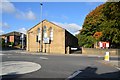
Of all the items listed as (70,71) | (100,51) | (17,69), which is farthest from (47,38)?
(70,71)

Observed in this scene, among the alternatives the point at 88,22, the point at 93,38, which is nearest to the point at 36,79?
the point at 93,38

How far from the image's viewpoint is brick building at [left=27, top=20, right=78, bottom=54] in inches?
2479

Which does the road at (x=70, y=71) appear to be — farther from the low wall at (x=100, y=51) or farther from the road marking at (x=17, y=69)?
the low wall at (x=100, y=51)

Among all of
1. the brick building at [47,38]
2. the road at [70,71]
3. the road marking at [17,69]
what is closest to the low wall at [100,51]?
the brick building at [47,38]

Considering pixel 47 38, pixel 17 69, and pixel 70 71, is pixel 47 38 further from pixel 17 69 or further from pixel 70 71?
pixel 70 71

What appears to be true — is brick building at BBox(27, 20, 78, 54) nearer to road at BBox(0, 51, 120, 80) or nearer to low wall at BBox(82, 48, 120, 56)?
low wall at BBox(82, 48, 120, 56)

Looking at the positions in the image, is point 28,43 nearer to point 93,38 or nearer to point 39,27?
point 39,27

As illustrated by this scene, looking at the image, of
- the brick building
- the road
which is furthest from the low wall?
the road

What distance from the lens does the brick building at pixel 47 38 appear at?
63.0 m

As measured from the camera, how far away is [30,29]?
67.4 meters

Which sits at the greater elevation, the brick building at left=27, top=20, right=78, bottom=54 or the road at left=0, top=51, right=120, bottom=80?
the brick building at left=27, top=20, right=78, bottom=54

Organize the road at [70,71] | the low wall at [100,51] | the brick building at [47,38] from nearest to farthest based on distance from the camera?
1. the road at [70,71]
2. the low wall at [100,51]
3. the brick building at [47,38]

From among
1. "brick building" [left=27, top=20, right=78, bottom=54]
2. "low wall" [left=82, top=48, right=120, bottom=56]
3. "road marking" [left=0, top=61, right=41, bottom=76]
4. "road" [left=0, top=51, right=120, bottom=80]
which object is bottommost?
"road" [left=0, top=51, right=120, bottom=80]

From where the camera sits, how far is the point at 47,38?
64562 mm
